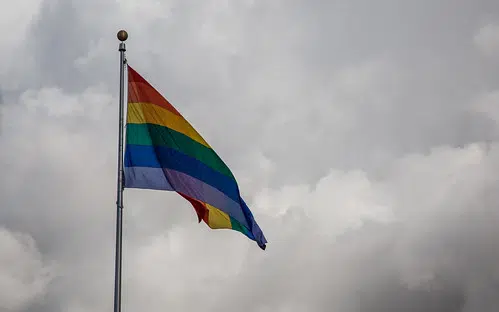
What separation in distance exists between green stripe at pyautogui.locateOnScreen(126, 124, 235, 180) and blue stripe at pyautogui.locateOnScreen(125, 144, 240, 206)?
23cm

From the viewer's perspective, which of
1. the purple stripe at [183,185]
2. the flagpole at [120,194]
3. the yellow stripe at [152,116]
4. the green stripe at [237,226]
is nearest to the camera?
the flagpole at [120,194]

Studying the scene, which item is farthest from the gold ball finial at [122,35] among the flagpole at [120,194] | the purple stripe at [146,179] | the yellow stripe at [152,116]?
the purple stripe at [146,179]

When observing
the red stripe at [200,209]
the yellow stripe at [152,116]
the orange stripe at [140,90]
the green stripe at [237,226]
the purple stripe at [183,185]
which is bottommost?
the green stripe at [237,226]

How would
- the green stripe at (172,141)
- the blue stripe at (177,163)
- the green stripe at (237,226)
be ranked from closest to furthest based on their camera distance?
the blue stripe at (177,163)
the green stripe at (172,141)
the green stripe at (237,226)

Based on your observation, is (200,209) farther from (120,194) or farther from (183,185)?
(120,194)

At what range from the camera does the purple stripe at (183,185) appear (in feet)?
124

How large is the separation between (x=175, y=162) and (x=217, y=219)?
3.88 metres

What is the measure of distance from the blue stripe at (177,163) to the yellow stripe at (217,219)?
1.25 m

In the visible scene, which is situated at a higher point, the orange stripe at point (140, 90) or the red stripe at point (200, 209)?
the orange stripe at point (140, 90)

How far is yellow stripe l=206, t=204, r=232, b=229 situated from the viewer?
3938 cm

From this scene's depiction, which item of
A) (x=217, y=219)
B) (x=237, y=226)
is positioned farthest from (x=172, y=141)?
(x=237, y=226)

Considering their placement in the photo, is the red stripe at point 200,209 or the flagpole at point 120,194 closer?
the flagpole at point 120,194

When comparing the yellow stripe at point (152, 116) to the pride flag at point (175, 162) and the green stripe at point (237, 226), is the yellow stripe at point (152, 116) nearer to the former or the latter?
the pride flag at point (175, 162)

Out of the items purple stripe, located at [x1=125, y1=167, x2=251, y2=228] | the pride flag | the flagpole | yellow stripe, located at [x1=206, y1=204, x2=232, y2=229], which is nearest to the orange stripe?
the pride flag
